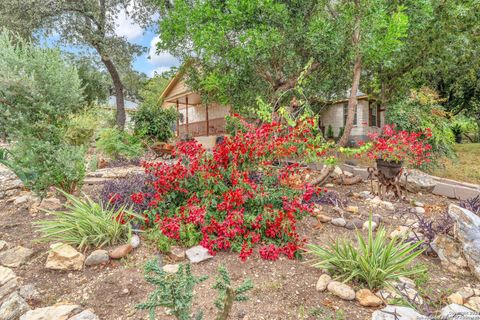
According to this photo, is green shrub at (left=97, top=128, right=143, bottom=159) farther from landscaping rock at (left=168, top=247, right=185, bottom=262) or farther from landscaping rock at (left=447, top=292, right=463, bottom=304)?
landscaping rock at (left=447, top=292, right=463, bottom=304)

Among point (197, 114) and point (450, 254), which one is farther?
point (197, 114)

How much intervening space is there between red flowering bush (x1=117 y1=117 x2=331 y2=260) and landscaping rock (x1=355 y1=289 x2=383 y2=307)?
2.42 ft

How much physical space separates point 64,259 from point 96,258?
0.91ft

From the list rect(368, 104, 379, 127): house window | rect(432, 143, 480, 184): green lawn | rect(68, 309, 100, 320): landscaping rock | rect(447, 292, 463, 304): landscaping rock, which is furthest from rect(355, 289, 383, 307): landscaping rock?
rect(368, 104, 379, 127): house window

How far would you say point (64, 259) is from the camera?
110 inches

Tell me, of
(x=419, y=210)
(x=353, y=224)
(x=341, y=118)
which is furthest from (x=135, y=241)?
(x=341, y=118)

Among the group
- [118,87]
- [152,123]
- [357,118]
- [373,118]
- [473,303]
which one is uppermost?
[118,87]

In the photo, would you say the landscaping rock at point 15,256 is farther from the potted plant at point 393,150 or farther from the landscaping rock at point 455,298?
the potted plant at point 393,150

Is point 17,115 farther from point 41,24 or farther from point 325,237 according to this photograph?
point 41,24

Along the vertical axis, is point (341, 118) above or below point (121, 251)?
above

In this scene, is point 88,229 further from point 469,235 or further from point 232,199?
point 469,235

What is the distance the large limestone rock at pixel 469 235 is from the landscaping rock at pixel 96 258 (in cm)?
333

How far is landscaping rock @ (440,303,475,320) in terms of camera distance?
6.36ft

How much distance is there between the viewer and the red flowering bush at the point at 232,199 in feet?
9.86
